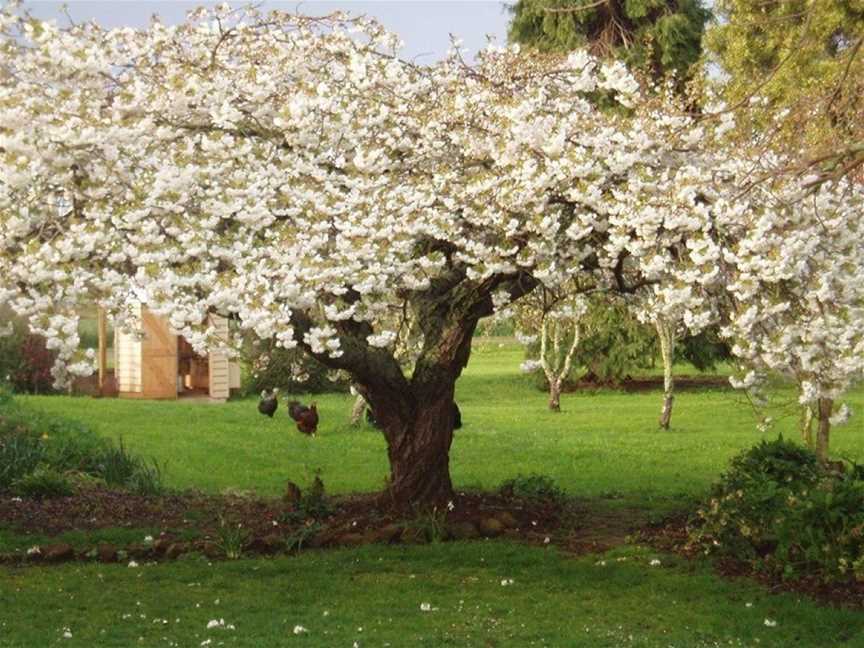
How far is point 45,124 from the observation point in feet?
25.0

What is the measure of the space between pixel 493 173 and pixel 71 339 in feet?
10.7

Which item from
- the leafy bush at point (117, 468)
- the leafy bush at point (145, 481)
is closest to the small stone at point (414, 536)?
the leafy bush at point (145, 481)

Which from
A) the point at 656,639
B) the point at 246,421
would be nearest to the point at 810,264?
the point at 656,639

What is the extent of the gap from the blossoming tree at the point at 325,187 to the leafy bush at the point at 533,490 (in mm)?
1689

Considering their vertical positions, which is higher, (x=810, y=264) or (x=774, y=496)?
(x=810, y=264)

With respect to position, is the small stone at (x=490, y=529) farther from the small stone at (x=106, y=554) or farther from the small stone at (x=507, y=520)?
the small stone at (x=106, y=554)

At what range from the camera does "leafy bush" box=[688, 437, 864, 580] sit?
28.0 ft

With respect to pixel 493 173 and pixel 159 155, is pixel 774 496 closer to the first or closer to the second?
pixel 493 173

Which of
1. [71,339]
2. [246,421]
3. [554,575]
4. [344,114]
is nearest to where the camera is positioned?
[71,339]

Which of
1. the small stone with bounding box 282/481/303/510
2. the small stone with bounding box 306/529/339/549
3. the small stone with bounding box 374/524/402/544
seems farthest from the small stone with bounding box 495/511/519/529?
the small stone with bounding box 282/481/303/510

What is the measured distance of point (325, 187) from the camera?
8.57 m

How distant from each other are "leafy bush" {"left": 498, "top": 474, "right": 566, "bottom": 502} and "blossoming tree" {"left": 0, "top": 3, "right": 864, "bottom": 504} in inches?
66.5

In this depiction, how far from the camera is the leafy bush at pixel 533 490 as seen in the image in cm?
1191

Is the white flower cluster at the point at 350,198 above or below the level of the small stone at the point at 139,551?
above
